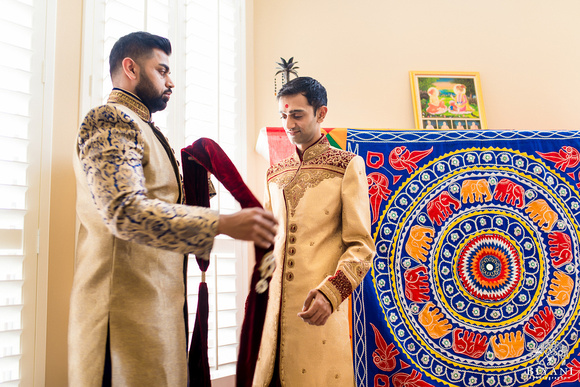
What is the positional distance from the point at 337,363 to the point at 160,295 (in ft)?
2.25

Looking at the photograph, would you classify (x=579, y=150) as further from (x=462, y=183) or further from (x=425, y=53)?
(x=425, y=53)

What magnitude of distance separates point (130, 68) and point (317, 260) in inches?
36.0

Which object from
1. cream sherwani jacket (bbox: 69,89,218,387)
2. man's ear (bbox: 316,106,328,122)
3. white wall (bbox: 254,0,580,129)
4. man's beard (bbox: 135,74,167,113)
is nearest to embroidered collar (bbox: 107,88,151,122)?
man's beard (bbox: 135,74,167,113)

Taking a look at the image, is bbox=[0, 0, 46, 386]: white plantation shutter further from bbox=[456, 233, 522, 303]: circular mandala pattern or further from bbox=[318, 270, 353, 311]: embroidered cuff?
bbox=[456, 233, 522, 303]: circular mandala pattern

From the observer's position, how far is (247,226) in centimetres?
102

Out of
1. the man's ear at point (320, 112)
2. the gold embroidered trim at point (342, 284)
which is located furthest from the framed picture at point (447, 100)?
the gold embroidered trim at point (342, 284)

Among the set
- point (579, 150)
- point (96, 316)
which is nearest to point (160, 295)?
point (96, 316)

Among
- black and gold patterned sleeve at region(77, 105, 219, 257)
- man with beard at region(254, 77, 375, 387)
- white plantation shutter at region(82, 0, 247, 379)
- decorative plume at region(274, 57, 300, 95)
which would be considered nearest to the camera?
black and gold patterned sleeve at region(77, 105, 219, 257)

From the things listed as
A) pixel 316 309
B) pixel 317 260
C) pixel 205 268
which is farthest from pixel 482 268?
pixel 205 268

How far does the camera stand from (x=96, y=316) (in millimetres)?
1072

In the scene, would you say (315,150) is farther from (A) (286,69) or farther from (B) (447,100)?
(B) (447,100)

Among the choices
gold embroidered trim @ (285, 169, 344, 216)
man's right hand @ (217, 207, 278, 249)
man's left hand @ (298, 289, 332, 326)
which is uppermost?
gold embroidered trim @ (285, 169, 344, 216)

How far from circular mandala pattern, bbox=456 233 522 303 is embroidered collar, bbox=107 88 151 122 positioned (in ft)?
6.10

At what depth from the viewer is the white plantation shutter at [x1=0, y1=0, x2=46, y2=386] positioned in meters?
1.46
